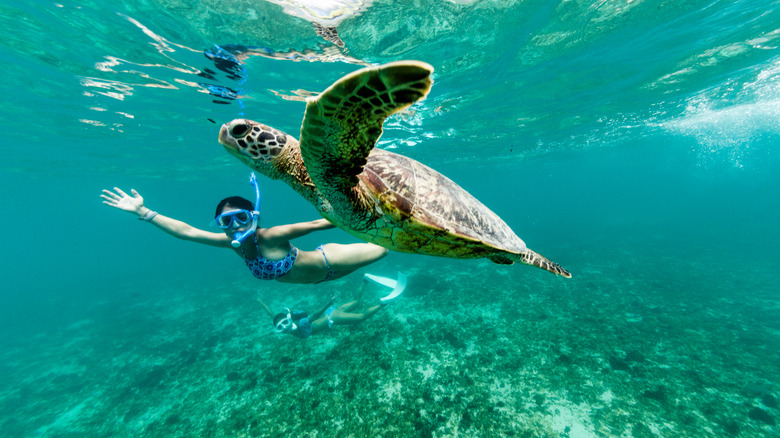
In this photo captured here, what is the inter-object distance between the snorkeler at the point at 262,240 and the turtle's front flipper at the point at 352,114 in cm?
178

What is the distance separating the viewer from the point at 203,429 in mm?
5801

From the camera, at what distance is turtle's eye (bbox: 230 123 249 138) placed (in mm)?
2277

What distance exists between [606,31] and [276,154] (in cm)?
1139

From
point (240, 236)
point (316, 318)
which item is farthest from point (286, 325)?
point (240, 236)

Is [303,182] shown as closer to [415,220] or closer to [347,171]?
[347,171]

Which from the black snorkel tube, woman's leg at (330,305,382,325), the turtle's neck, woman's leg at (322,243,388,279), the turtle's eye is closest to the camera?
the turtle's eye

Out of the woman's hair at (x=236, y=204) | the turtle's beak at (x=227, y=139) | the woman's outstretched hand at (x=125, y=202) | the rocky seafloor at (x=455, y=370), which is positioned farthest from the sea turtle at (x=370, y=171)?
the rocky seafloor at (x=455, y=370)

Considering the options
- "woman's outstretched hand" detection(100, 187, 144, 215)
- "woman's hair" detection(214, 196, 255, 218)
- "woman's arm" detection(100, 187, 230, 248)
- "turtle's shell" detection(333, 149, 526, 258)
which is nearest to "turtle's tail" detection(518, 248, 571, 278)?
"turtle's shell" detection(333, 149, 526, 258)

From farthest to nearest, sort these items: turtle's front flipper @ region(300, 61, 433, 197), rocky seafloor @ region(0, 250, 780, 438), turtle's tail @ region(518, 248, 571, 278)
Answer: rocky seafloor @ region(0, 250, 780, 438)
turtle's tail @ region(518, 248, 571, 278)
turtle's front flipper @ region(300, 61, 433, 197)

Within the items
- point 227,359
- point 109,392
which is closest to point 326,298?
point 227,359

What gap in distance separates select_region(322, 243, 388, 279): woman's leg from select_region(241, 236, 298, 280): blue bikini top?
25.1 inches

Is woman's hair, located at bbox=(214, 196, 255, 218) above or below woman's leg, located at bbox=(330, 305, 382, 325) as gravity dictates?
above

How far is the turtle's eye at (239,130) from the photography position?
228 centimetres

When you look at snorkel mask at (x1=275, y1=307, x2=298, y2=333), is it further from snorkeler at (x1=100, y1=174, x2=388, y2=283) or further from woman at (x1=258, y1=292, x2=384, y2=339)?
Result: snorkeler at (x1=100, y1=174, x2=388, y2=283)
